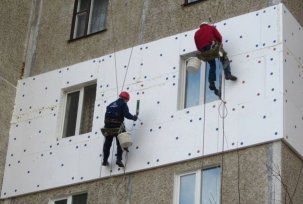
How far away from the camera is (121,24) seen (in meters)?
22.3

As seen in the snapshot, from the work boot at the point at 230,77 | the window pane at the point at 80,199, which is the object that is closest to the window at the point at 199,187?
the work boot at the point at 230,77

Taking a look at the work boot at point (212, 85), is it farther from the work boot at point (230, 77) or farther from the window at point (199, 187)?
the window at point (199, 187)

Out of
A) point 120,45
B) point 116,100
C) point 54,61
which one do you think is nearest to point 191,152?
point 116,100

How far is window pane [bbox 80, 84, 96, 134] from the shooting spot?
2183 cm

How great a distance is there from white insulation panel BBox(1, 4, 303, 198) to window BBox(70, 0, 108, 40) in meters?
1.03

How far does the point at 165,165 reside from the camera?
1962 cm

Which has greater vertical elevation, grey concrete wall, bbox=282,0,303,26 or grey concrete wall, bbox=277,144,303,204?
grey concrete wall, bbox=282,0,303,26

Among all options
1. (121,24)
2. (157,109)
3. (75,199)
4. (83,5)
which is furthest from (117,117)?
(83,5)

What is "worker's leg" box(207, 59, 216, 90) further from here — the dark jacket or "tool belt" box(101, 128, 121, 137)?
"tool belt" box(101, 128, 121, 137)

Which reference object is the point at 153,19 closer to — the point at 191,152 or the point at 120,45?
the point at 120,45

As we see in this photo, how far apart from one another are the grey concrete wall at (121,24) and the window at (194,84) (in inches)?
40.8

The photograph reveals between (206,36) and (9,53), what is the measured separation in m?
5.60

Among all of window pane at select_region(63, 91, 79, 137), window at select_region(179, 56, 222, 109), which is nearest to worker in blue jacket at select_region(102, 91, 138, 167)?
window at select_region(179, 56, 222, 109)

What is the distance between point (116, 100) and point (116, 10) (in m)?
2.81
